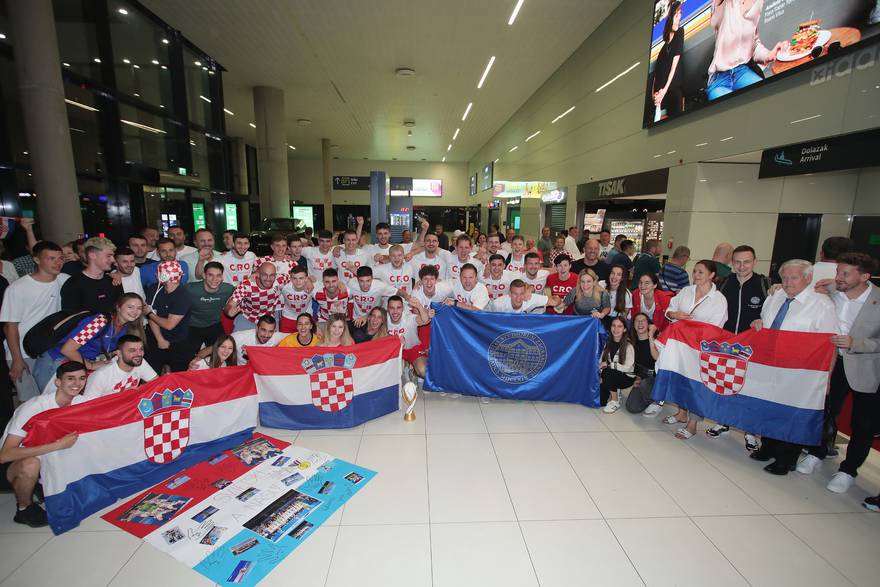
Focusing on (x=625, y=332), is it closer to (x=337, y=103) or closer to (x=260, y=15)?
(x=260, y=15)

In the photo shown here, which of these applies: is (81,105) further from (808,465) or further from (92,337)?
(808,465)

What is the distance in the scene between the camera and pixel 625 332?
4320mm

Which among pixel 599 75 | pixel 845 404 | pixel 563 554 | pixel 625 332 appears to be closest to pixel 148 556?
pixel 563 554

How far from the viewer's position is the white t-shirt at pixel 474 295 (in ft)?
16.0

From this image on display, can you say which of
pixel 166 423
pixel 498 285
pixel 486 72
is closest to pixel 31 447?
pixel 166 423

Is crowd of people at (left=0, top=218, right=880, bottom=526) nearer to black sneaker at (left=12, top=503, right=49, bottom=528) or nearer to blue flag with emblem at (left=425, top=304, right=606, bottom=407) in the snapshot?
black sneaker at (left=12, top=503, right=49, bottom=528)

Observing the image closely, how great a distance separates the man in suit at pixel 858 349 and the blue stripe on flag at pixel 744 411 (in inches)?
10.2

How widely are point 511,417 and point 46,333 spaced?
4.25 metres

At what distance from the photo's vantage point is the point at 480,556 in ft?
8.15

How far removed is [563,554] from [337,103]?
16.2m

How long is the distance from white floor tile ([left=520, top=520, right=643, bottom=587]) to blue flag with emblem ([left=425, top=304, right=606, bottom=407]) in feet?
5.84

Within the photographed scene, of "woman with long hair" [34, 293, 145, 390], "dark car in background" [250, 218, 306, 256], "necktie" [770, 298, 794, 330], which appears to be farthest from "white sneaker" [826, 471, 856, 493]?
"dark car in background" [250, 218, 306, 256]

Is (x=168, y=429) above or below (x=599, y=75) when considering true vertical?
below

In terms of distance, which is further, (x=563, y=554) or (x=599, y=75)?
(x=599, y=75)
